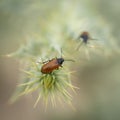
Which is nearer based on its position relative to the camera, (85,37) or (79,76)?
(85,37)

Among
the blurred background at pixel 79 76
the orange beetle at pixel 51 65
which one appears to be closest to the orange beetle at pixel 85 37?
the orange beetle at pixel 51 65

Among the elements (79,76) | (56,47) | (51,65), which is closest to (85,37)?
(56,47)

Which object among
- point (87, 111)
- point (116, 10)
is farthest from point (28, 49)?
point (87, 111)

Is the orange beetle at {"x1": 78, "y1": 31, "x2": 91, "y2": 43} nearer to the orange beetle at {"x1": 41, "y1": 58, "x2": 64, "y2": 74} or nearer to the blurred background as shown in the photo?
the orange beetle at {"x1": 41, "y1": 58, "x2": 64, "y2": 74}

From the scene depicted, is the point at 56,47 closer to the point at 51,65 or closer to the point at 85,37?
the point at 85,37

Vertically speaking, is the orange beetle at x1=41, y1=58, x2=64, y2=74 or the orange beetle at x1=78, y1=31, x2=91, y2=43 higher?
the orange beetle at x1=78, y1=31, x2=91, y2=43

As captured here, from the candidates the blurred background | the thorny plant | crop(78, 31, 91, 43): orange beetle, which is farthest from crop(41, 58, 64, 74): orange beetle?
the blurred background

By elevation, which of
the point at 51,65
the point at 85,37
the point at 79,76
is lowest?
the point at 79,76

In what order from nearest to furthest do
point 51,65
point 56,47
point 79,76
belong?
1. point 51,65
2. point 56,47
3. point 79,76

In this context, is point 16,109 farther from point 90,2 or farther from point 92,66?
point 90,2
